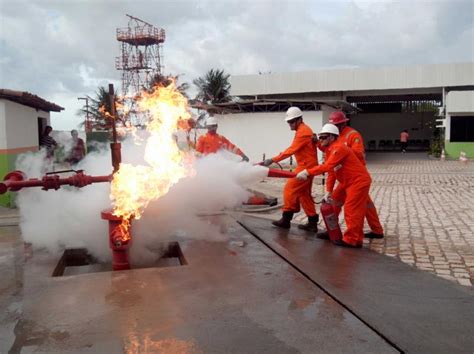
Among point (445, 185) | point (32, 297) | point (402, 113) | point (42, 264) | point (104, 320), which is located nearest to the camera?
point (104, 320)

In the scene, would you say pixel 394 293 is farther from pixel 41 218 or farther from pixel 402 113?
pixel 402 113

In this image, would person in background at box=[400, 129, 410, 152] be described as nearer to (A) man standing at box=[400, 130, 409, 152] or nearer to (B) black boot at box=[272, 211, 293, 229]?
(A) man standing at box=[400, 130, 409, 152]

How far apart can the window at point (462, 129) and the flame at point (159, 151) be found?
23.0 m

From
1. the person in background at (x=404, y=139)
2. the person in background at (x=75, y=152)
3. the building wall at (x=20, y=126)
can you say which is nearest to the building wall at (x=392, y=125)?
the person in background at (x=404, y=139)

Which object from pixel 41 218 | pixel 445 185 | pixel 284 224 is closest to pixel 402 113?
pixel 445 185

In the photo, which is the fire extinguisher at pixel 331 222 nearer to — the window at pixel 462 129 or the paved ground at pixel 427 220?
the paved ground at pixel 427 220

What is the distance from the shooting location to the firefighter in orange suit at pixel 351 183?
598cm

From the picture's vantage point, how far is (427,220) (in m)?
8.23

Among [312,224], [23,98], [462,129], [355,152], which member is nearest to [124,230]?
[312,224]

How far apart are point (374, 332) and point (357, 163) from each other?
308 cm

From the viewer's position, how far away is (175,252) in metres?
6.18

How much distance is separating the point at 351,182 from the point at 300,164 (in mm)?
1032

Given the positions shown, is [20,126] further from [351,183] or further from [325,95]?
[325,95]

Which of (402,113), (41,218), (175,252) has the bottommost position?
(175,252)
